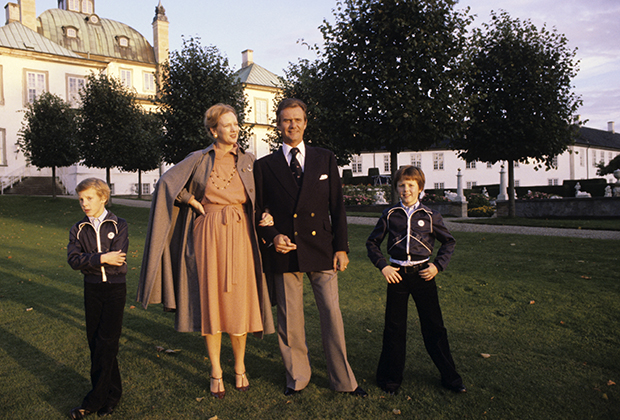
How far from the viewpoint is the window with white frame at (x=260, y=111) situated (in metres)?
51.4

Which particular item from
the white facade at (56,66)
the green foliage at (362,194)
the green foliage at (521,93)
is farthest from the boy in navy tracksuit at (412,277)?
the white facade at (56,66)

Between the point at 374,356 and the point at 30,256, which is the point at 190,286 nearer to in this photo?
the point at 374,356

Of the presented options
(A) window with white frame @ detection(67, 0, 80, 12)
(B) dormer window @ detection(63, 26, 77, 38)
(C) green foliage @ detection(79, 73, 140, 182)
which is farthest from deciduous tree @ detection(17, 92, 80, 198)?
(A) window with white frame @ detection(67, 0, 80, 12)

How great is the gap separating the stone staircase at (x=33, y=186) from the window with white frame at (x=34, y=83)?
20.7 ft

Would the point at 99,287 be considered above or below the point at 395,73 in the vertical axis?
below

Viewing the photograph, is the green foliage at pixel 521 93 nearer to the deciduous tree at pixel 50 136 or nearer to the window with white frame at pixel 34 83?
the deciduous tree at pixel 50 136

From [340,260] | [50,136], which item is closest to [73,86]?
[50,136]

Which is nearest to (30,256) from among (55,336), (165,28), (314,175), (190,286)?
(55,336)

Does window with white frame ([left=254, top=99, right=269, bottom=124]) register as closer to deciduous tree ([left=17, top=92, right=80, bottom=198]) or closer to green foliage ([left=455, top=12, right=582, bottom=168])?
deciduous tree ([left=17, top=92, right=80, bottom=198])

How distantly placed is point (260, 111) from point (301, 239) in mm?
50053

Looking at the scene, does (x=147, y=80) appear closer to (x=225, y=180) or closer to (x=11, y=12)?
(x=11, y=12)

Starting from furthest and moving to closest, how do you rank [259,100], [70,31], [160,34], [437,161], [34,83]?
[259,100] < [437,161] < [160,34] < [70,31] < [34,83]

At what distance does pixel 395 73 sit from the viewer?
485 inches

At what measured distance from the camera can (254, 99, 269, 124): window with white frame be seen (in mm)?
51375
